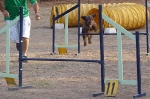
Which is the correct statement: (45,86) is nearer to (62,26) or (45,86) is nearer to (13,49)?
(13,49)

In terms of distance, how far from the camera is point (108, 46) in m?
15.0

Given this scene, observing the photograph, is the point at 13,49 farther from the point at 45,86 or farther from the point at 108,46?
the point at 45,86

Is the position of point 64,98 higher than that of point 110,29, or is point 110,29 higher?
point 110,29

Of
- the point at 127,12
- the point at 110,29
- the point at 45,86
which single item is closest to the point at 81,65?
the point at 45,86

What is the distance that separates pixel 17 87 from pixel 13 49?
→ 6031 millimetres

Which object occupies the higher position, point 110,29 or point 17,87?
point 110,29

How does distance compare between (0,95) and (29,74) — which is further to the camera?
(29,74)

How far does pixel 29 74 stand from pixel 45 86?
131 cm

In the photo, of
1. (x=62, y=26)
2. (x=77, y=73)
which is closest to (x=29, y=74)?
(x=77, y=73)

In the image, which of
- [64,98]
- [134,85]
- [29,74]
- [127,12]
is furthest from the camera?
[127,12]

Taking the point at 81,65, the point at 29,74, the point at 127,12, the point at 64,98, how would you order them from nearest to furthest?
the point at 64,98
the point at 29,74
the point at 81,65
the point at 127,12

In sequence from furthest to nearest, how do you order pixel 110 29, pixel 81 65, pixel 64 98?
pixel 110 29 → pixel 81 65 → pixel 64 98

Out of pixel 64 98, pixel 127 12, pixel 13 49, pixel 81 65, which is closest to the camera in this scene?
pixel 64 98

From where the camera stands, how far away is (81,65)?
1130cm
